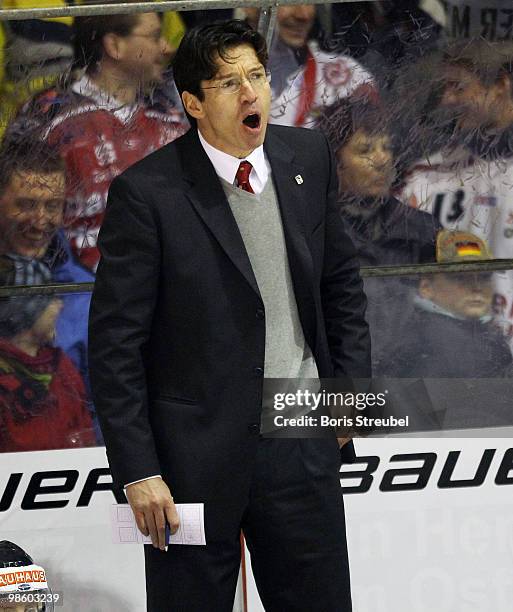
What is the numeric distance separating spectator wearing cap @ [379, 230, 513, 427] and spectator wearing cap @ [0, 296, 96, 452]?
3.42 feet

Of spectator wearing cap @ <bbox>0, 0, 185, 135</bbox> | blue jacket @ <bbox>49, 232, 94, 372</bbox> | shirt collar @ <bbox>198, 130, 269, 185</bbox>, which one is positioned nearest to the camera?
shirt collar @ <bbox>198, 130, 269, 185</bbox>

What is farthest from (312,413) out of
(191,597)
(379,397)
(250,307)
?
(379,397)

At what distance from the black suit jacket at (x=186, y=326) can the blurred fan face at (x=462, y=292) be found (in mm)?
1319

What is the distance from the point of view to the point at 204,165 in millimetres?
2699

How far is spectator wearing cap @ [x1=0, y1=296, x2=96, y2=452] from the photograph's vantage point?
388 centimetres

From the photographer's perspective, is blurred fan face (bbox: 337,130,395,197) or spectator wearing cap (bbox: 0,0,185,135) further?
blurred fan face (bbox: 337,130,395,197)

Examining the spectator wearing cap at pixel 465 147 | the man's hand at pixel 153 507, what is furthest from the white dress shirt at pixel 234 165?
the spectator wearing cap at pixel 465 147

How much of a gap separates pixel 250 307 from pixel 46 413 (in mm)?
1479

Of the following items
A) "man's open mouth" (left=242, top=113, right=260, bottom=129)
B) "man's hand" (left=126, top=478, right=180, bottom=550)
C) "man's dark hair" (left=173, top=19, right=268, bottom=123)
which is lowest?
"man's hand" (left=126, top=478, right=180, bottom=550)

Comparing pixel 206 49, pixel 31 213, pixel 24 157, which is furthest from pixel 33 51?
pixel 206 49

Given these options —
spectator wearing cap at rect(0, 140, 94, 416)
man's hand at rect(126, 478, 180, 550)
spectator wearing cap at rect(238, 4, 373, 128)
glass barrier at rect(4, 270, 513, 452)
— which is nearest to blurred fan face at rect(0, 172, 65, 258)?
spectator wearing cap at rect(0, 140, 94, 416)

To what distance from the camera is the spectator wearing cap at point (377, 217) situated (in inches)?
155

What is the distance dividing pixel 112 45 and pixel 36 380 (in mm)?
1104

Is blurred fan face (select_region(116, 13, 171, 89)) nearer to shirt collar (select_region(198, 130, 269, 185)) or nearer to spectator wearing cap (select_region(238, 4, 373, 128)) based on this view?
spectator wearing cap (select_region(238, 4, 373, 128))
